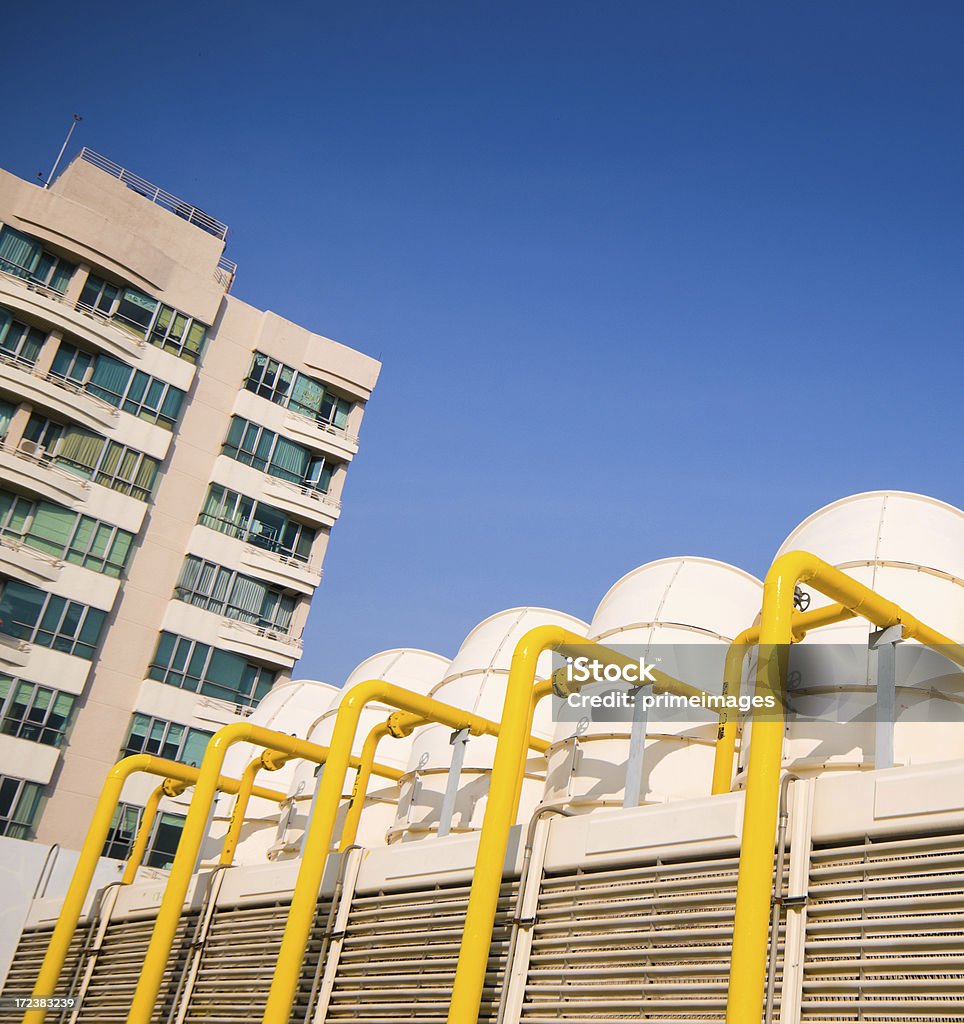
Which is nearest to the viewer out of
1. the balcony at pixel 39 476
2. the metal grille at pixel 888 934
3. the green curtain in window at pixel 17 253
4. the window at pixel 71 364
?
the metal grille at pixel 888 934

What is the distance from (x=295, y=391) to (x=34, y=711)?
627 inches

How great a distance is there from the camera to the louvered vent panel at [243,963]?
16344mm

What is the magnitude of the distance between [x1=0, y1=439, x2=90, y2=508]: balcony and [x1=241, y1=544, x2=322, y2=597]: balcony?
665cm

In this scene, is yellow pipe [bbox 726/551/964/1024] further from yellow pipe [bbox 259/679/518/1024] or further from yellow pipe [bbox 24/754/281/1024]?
yellow pipe [bbox 24/754/281/1024]

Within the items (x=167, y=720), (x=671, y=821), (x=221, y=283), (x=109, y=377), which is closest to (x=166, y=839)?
(x=167, y=720)

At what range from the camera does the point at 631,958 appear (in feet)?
37.5

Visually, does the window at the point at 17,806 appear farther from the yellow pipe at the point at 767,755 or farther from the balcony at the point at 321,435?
the yellow pipe at the point at 767,755

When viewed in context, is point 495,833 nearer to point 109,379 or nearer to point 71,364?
point 109,379

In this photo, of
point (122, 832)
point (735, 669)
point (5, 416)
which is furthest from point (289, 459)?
point (735, 669)

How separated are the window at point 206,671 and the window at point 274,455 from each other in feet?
24.1

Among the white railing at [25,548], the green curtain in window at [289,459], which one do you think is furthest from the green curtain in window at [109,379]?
the green curtain in window at [289,459]

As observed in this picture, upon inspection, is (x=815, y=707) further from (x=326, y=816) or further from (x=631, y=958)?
(x=326, y=816)

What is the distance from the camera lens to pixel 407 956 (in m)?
14.6

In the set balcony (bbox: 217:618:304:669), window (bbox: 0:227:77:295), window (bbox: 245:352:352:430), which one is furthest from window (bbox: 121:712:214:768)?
window (bbox: 0:227:77:295)
